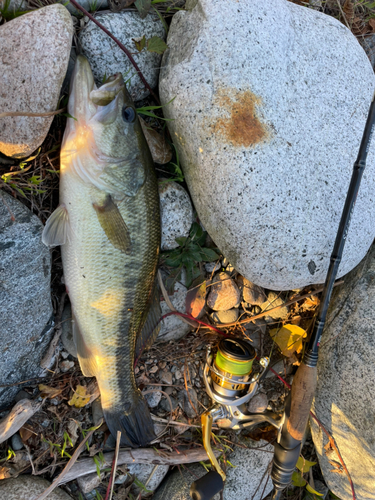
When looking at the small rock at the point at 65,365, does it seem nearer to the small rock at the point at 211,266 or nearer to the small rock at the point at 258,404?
the small rock at the point at 211,266

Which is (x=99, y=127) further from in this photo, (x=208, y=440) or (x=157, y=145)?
(x=208, y=440)

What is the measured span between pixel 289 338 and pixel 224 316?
551mm

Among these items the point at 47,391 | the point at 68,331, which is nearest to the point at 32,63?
the point at 68,331

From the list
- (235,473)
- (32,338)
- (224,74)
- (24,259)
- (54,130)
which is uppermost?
(224,74)

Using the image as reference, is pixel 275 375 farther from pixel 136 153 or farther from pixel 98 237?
pixel 136 153

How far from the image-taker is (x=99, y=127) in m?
1.94

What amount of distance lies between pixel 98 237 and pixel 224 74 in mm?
1212

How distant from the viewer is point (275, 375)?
3131mm

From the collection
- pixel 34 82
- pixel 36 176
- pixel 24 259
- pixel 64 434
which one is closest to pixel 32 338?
pixel 24 259

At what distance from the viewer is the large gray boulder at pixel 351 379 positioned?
8.57 ft

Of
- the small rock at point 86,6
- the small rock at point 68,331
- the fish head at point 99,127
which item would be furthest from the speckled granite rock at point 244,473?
the small rock at point 86,6

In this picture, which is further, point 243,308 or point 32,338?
point 243,308

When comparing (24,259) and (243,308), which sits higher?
(24,259)

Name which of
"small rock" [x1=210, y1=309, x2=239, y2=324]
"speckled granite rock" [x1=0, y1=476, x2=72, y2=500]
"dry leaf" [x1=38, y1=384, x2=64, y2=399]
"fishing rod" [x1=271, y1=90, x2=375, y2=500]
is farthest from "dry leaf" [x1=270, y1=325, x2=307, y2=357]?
"speckled granite rock" [x1=0, y1=476, x2=72, y2=500]
